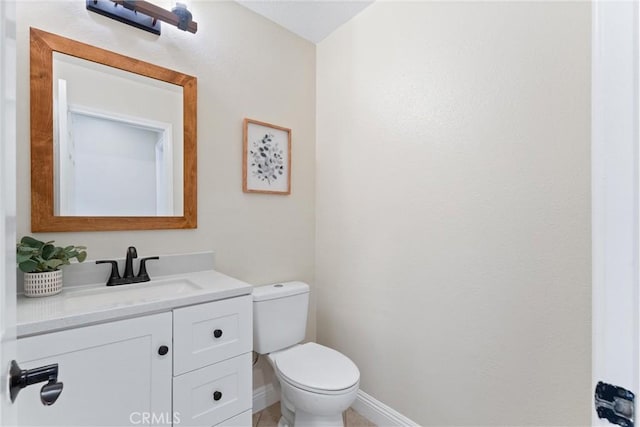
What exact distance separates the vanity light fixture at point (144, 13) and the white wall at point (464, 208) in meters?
0.93

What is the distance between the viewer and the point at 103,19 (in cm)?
131

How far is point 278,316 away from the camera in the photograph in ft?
5.48

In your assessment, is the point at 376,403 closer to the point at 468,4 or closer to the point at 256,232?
the point at 256,232

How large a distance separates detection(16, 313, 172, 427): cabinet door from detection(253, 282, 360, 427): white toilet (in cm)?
56

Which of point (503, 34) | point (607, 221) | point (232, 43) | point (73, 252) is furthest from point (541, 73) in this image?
point (73, 252)

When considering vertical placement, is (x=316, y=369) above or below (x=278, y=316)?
below

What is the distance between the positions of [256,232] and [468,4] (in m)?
1.57

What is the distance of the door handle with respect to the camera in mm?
467

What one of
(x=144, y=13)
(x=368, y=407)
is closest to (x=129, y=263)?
(x=144, y=13)

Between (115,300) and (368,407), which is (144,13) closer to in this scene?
(115,300)

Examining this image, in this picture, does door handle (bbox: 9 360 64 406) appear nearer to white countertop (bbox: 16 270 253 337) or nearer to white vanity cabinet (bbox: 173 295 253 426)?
white countertop (bbox: 16 270 253 337)

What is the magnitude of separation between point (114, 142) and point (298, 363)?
140 cm

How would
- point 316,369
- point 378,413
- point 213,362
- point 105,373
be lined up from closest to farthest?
point 105,373 → point 213,362 → point 316,369 → point 378,413

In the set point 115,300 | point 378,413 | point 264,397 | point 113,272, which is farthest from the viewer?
point 264,397
